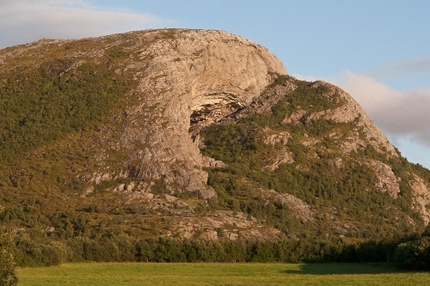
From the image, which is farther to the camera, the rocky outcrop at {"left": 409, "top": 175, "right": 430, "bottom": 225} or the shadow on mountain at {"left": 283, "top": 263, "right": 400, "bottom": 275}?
the rocky outcrop at {"left": 409, "top": 175, "right": 430, "bottom": 225}

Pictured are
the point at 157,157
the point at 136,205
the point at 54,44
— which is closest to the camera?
the point at 136,205

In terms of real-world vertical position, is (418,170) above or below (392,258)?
above

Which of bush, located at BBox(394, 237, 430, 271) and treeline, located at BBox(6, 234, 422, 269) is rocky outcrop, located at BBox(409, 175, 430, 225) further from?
bush, located at BBox(394, 237, 430, 271)

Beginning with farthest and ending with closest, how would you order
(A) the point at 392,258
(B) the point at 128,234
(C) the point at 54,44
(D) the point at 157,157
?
1. (C) the point at 54,44
2. (D) the point at 157,157
3. (B) the point at 128,234
4. (A) the point at 392,258

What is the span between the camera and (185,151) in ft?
446

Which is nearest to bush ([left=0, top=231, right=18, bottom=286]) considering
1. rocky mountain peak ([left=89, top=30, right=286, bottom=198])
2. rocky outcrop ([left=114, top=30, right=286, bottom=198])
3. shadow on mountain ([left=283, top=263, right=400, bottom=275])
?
shadow on mountain ([left=283, top=263, right=400, bottom=275])

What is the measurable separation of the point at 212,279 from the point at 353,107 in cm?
9319

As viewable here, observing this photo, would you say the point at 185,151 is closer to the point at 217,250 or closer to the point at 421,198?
the point at 217,250

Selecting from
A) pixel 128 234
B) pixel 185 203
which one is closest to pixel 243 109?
pixel 185 203

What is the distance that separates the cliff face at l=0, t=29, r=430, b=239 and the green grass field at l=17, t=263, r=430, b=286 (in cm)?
2130

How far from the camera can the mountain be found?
121m

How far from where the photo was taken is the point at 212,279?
250 feet

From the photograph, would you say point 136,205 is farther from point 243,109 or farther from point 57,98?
point 243,109

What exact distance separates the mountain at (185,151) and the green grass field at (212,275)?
13979 millimetres
